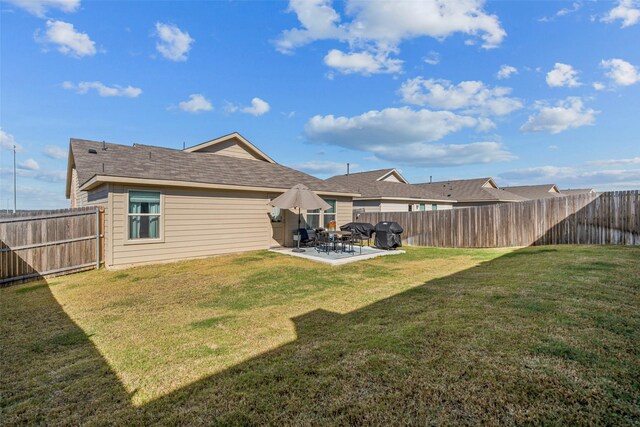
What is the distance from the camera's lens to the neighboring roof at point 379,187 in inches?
867

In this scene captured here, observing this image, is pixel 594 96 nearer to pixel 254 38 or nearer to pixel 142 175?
pixel 254 38

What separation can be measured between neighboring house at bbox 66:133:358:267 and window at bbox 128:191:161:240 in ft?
0.09

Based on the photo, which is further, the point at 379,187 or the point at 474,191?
the point at 474,191

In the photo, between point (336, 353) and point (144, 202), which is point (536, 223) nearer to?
point (336, 353)

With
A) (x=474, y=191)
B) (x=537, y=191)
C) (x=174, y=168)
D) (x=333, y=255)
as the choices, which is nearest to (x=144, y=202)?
(x=174, y=168)

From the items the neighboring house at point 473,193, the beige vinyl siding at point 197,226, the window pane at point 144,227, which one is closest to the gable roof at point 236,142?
the beige vinyl siding at point 197,226

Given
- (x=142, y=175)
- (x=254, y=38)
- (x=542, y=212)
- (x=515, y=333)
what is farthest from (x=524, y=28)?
(x=142, y=175)

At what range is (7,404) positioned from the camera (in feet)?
8.66

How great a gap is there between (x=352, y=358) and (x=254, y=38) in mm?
15535

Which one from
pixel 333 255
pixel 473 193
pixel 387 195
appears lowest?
pixel 333 255

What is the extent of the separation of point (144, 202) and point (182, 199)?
1156 millimetres

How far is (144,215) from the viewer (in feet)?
30.9

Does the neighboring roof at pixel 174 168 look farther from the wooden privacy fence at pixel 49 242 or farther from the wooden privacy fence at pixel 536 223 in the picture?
the wooden privacy fence at pixel 536 223

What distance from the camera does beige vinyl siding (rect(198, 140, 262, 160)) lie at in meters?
14.9
